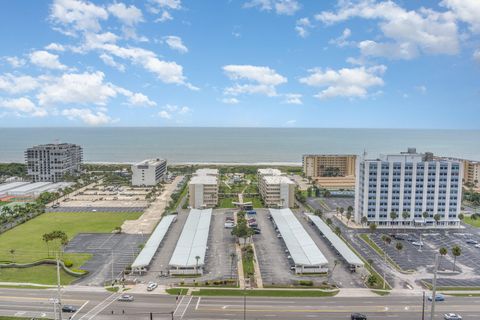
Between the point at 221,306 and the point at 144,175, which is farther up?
the point at 144,175

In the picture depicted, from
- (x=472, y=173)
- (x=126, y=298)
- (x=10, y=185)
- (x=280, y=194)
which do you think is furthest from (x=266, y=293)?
(x=472, y=173)

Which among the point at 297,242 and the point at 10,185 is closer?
the point at 297,242

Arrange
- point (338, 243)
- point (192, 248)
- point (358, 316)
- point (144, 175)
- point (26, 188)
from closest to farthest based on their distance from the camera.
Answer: point (358, 316) → point (192, 248) → point (338, 243) → point (26, 188) → point (144, 175)

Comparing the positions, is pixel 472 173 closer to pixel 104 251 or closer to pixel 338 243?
pixel 338 243

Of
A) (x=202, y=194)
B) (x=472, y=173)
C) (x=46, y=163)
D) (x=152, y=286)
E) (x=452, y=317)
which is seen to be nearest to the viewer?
(x=452, y=317)

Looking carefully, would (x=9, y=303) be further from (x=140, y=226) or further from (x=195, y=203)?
(x=195, y=203)

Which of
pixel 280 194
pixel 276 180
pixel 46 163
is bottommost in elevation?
pixel 280 194
